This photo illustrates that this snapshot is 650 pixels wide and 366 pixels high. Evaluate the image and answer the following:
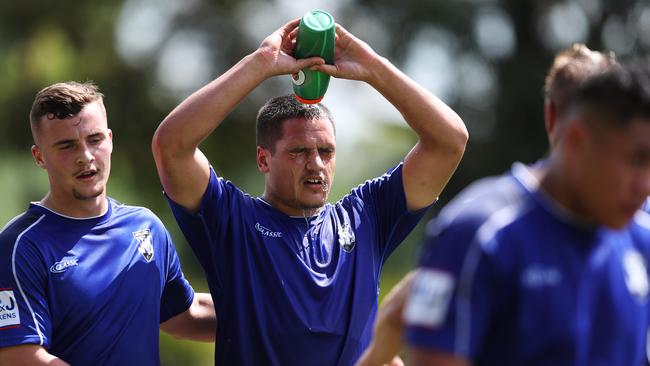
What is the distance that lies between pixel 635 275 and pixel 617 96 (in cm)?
66

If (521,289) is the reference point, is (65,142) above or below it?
above

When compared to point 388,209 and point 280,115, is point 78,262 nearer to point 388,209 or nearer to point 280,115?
point 280,115

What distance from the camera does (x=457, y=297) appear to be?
3.65 meters

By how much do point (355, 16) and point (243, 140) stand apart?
3.10 meters

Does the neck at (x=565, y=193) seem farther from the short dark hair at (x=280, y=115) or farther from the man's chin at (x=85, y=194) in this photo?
the man's chin at (x=85, y=194)

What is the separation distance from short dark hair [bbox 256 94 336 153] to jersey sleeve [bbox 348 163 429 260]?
433 millimetres

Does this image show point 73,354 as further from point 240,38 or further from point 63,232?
point 240,38

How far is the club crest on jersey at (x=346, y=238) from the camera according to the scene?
6.06 metres

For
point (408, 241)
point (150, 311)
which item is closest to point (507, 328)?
point (150, 311)

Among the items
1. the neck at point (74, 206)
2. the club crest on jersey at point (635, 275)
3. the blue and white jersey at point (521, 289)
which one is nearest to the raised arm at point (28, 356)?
the neck at point (74, 206)

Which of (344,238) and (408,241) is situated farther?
(408,241)

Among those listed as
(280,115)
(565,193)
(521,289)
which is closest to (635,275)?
(565,193)

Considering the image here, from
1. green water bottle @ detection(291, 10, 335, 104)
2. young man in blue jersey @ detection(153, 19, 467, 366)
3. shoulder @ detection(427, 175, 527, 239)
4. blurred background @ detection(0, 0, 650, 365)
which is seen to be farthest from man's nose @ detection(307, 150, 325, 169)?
blurred background @ detection(0, 0, 650, 365)

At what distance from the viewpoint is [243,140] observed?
20844mm
